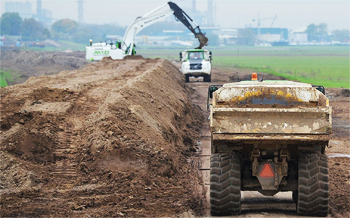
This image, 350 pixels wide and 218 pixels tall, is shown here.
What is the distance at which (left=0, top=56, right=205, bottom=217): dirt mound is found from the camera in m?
11.0

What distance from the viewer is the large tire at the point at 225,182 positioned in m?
10.2

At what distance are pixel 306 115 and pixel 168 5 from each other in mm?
30318

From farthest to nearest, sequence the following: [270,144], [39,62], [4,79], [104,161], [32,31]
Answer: [32,31], [39,62], [4,79], [104,161], [270,144]

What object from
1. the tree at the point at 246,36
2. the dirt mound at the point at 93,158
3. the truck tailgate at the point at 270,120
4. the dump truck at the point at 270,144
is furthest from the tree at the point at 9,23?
the truck tailgate at the point at 270,120

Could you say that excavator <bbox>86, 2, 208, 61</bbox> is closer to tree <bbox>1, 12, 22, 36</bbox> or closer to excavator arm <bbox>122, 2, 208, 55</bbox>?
excavator arm <bbox>122, 2, 208, 55</bbox>

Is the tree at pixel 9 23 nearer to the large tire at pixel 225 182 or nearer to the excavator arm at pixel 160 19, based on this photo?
the excavator arm at pixel 160 19

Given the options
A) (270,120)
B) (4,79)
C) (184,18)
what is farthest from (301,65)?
(270,120)

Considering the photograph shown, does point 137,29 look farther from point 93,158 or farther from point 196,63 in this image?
point 93,158

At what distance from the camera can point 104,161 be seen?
41.9 feet

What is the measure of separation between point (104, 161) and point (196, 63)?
26.1 metres

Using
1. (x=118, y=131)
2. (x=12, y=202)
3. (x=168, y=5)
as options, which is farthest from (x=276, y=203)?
(x=168, y=5)

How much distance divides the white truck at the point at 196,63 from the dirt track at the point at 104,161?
19.7 metres

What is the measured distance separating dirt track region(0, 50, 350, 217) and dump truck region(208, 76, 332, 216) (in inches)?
26.2

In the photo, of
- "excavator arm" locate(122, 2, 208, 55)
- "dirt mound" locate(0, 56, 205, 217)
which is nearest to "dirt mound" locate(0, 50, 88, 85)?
"excavator arm" locate(122, 2, 208, 55)
